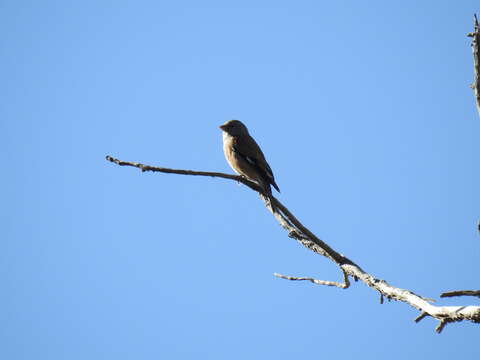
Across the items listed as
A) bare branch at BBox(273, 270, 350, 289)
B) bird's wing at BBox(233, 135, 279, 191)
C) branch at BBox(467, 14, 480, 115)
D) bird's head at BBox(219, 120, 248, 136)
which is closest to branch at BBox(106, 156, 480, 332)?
bare branch at BBox(273, 270, 350, 289)


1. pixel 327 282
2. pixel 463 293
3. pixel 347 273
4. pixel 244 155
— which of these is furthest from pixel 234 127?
pixel 463 293

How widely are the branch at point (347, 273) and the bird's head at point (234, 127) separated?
368cm

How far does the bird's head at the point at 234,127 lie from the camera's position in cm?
871

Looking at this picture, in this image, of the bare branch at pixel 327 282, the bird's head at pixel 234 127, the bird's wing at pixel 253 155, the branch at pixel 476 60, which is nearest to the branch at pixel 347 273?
the bare branch at pixel 327 282

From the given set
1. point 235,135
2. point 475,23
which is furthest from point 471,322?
point 235,135

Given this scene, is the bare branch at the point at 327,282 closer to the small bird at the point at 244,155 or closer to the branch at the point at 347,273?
the branch at the point at 347,273

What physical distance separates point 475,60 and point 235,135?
6222mm

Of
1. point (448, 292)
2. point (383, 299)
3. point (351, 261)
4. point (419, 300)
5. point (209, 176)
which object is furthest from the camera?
point (209, 176)

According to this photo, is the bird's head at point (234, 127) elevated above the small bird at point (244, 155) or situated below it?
above

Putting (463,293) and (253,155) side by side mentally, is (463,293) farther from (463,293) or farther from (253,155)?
(253,155)

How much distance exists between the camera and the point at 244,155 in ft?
26.3

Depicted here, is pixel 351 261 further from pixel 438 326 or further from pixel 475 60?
pixel 475 60

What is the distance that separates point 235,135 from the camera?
853 centimetres

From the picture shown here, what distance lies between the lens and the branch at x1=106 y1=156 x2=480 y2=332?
95.2 inches
